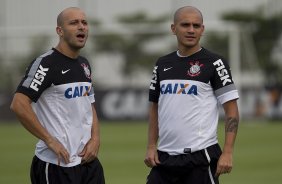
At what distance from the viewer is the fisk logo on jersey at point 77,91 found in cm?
731

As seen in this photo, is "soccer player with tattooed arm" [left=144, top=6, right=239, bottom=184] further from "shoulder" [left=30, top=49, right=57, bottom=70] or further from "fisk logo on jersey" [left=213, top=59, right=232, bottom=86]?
"shoulder" [left=30, top=49, right=57, bottom=70]

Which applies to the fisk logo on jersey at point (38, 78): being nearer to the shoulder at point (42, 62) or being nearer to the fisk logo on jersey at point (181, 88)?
the shoulder at point (42, 62)

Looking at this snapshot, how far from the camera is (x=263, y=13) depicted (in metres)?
35.9

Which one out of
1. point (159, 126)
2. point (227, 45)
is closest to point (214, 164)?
point (159, 126)

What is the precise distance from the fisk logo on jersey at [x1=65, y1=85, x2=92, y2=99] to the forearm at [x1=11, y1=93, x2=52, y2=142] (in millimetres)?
383

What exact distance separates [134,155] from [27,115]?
11299 mm

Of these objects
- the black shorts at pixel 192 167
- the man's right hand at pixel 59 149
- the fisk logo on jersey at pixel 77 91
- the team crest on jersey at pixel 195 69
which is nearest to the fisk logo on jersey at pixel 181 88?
the team crest on jersey at pixel 195 69

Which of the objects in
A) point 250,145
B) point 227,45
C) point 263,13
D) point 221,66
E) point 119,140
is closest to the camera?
point 221,66

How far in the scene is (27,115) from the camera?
707 cm

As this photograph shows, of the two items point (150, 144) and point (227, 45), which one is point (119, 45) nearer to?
point (227, 45)

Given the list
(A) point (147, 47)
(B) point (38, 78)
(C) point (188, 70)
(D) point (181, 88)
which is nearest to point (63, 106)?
(B) point (38, 78)

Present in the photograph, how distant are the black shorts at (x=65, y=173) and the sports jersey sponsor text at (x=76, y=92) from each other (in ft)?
2.12

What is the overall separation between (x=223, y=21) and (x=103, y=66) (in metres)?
6.49

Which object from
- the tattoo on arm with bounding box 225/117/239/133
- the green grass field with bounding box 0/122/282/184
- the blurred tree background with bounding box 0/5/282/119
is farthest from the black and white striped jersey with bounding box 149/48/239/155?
the blurred tree background with bounding box 0/5/282/119
